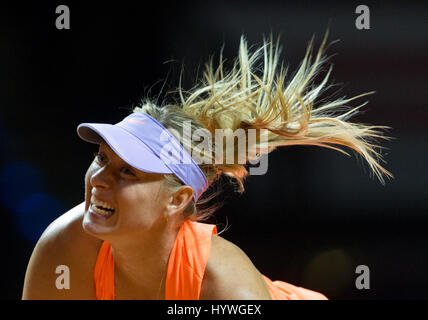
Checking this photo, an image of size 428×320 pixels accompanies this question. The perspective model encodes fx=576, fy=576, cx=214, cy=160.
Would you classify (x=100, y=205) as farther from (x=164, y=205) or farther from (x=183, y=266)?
(x=183, y=266)

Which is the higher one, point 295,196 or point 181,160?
point 181,160

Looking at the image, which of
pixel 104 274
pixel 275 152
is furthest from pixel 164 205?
pixel 275 152

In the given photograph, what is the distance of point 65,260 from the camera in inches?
60.6

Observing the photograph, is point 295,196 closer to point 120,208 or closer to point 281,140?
point 281,140

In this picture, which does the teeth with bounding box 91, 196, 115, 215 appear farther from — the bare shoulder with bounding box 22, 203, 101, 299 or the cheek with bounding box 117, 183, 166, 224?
the bare shoulder with bounding box 22, 203, 101, 299

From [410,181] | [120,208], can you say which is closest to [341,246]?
[410,181]

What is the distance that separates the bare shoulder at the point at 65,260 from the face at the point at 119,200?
18cm

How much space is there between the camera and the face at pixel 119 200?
135 cm

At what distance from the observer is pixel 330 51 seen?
2.26m

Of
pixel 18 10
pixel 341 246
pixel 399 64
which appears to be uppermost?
pixel 18 10

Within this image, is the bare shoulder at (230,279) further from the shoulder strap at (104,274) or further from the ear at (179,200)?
the shoulder strap at (104,274)

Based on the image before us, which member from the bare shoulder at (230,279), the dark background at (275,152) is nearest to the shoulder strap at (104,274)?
the bare shoulder at (230,279)

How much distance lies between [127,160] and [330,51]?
1213 millimetres

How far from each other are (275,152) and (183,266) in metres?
0.95
